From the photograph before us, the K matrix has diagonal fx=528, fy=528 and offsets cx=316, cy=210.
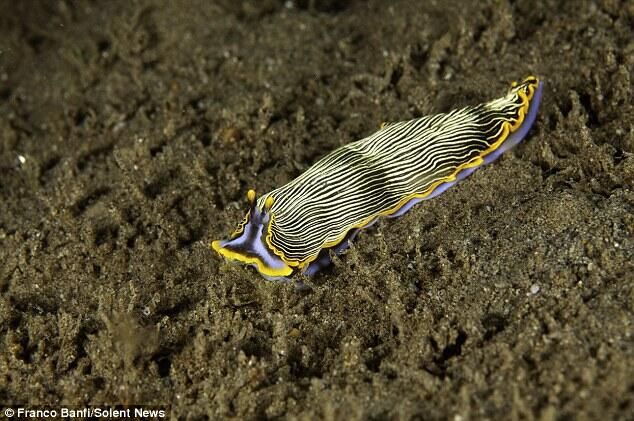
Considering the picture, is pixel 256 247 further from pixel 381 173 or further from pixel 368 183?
pixel 381 173

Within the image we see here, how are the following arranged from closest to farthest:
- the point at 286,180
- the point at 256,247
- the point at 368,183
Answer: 1. the point at 256,247
2. the point at 368,183
3. the point at 286,180

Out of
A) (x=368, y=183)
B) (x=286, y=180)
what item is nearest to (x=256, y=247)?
(x=368, y=183)

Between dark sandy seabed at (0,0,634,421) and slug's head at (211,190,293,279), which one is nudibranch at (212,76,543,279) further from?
dark sandy seabed at (0,0,634,421)

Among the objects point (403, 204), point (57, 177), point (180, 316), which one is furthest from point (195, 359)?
point (57, 177)

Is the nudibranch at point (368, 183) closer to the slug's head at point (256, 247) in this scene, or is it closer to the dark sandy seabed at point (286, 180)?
the slug's head at point (256, 247)

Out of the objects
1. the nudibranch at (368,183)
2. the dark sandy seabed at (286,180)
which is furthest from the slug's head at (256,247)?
the dark sandy seabed at (286,180)

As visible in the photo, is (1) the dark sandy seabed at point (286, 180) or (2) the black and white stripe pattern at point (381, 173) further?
(2) the black and white stripe pattern at point (381, 173)
